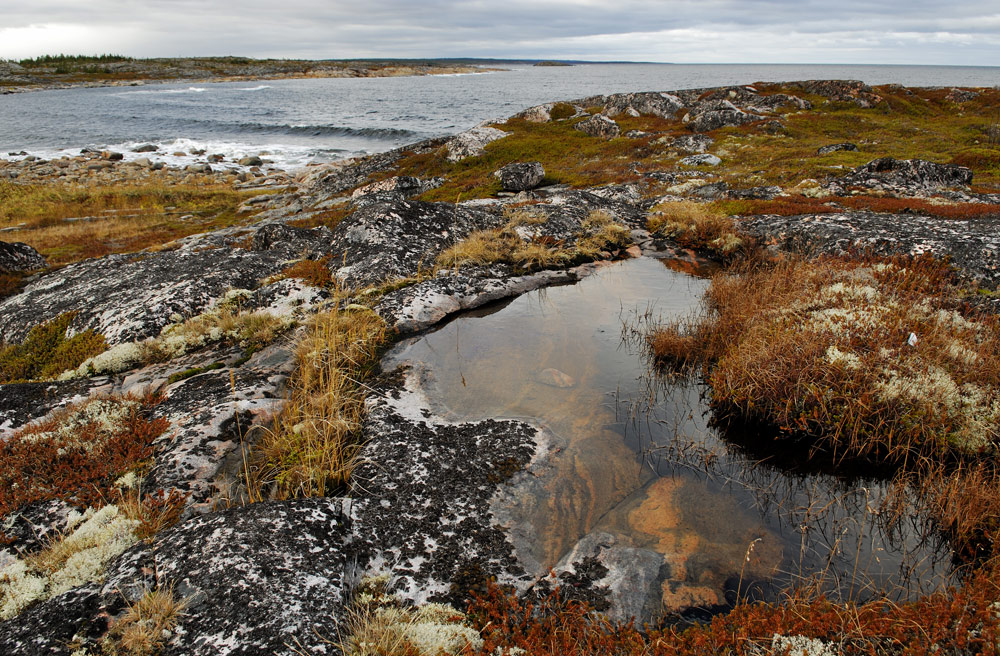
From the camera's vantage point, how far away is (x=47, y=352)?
9031 millimetres

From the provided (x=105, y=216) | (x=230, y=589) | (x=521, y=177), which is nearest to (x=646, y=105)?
(x=521, y=177)

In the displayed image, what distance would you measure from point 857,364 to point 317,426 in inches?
298

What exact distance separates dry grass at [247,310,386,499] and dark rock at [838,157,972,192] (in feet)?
75.0

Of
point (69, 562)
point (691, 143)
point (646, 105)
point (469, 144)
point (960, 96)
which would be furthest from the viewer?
point (960, 96)

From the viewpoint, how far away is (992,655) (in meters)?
3.28

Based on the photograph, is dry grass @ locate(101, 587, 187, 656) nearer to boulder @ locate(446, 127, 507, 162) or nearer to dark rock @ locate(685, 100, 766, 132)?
boulder @ locate(446, 127, 507, 162)

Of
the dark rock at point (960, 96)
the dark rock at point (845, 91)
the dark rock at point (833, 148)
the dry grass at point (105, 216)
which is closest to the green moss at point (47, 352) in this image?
the dry grass at point (105, 216)

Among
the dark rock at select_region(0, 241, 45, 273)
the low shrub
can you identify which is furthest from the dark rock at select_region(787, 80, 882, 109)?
the dark rock at select_region(0, 241, 45, 273)

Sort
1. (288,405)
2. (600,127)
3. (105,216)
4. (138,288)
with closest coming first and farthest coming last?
(288,405), (138,288), (105,216), (600,127)

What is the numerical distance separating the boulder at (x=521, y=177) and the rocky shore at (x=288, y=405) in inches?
255

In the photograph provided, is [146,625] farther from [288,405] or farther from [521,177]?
[521,177]

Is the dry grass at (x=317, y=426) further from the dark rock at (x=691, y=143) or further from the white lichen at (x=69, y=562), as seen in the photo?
the dark rock at (x=691, y=143)

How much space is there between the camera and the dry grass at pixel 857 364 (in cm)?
625

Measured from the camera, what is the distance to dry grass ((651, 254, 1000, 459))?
6.25 metres
